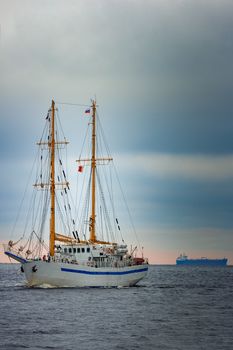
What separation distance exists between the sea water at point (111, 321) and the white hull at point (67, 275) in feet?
4.00

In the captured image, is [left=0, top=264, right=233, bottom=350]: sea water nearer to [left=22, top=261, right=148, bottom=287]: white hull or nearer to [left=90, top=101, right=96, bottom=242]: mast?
[left=22, top=261, right=148, bottom=287]: white hull

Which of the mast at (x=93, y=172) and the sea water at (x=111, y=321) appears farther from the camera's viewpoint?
the mast at (x=93, y=172)

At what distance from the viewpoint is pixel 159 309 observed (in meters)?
82.5

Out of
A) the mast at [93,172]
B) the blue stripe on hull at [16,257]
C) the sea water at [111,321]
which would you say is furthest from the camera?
the mast at [93,172]

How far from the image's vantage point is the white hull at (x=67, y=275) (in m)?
101

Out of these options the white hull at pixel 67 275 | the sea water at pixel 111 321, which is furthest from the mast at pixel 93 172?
the sea water at pixel 111 321

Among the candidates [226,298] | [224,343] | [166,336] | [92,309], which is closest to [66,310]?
[92,309]

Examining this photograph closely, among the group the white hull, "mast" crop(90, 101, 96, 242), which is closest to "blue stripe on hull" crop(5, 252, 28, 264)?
the white hull

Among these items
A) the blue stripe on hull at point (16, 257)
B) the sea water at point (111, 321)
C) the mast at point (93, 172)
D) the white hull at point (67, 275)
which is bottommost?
the sea water at point (111, 321)

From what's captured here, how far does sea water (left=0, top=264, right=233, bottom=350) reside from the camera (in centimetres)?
5469

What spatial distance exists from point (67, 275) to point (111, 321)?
33.8 meters

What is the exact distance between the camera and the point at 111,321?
6875 centimetres

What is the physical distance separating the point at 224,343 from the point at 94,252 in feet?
173

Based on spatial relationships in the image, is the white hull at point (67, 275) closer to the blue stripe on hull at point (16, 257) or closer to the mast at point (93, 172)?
the blue stripe on hull at point (16, 257)
